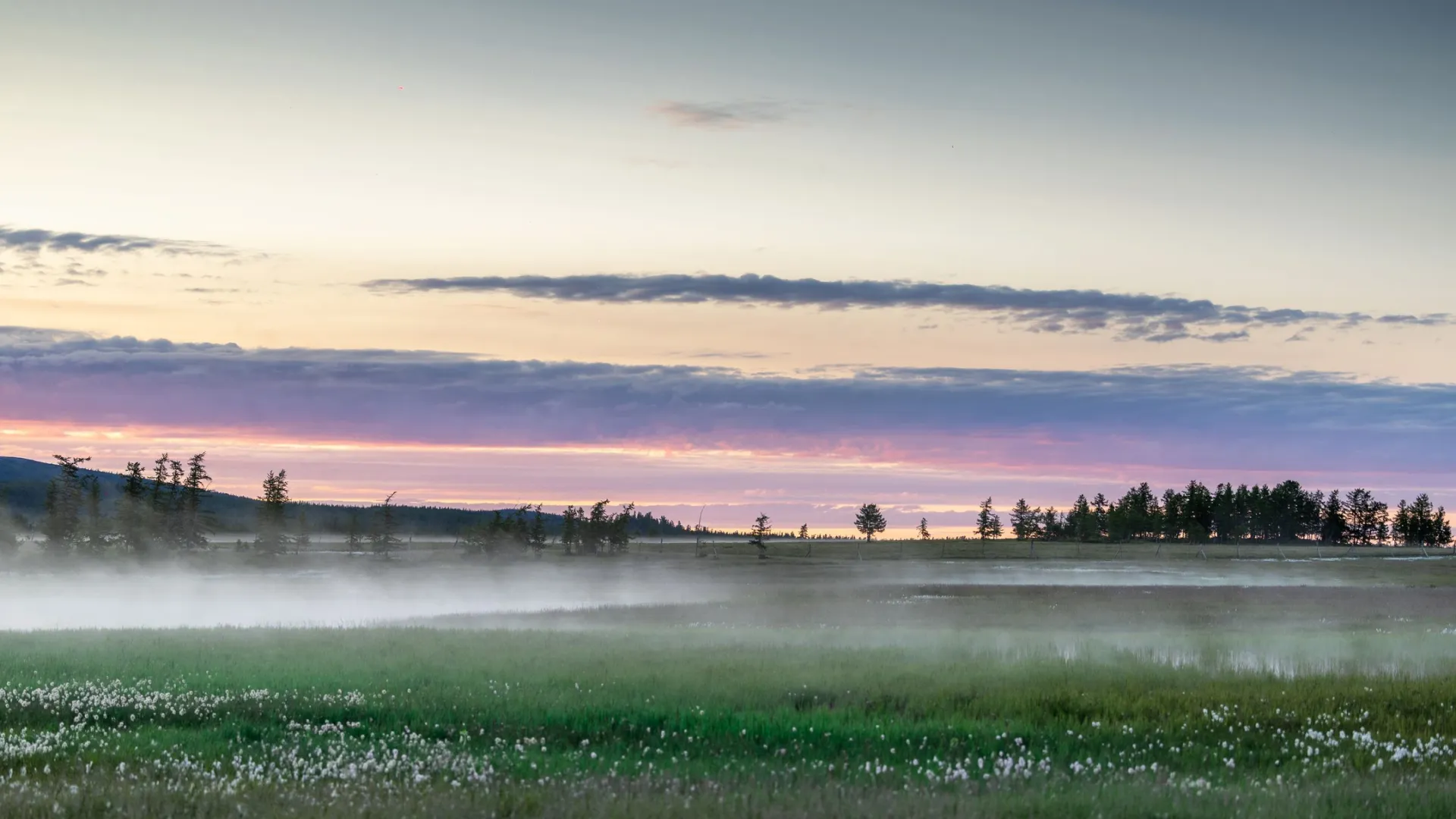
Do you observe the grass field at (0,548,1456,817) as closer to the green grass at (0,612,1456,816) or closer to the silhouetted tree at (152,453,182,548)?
the green grass at (0,612,1456,816)

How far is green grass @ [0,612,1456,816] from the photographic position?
13.6 m

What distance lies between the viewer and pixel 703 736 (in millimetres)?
19688

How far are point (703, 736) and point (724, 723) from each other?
96cm

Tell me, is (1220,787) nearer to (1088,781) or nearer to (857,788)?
(1088,781)

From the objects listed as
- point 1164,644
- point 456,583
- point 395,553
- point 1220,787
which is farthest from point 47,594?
point 1220,787

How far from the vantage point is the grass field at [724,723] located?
13.8 m

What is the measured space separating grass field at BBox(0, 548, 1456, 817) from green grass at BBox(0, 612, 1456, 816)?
8 centimetres

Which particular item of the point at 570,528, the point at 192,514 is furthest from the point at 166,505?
the point at 570,528

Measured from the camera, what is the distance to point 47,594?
85500 millimetres

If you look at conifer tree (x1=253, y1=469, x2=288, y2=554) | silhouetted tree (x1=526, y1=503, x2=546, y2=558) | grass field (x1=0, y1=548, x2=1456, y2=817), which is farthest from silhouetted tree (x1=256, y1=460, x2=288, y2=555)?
grass field (x1=0, y1=548, x2=1456, y2=817)

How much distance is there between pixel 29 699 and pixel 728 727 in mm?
13617

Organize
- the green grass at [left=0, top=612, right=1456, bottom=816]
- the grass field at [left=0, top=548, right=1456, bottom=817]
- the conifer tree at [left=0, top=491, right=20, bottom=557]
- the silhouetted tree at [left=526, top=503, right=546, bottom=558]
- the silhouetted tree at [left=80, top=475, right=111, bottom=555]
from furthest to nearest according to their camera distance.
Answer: the silhouetted tree at [left=526, top=503, right=546, bottom=558], the silhouetted tree at [left=80, top=475, right=111, bottom=555], the conifer tree at [left=0, top=491, right=20, bottom=557], the grass field at [left=0, top=548, right=1456, bottom=817], the green grass at [left=0, top=612, right=1456, bottom=816]

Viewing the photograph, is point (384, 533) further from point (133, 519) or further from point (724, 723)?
point (724, 723)

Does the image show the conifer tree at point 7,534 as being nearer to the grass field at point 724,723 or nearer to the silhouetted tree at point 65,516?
the silhouetted tree at point 65,516
